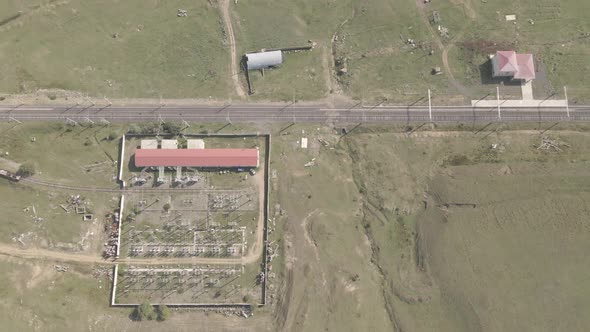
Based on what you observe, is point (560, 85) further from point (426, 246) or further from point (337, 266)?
point (337, 266)

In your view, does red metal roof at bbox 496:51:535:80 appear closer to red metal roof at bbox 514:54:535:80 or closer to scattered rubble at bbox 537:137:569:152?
red metal roof at bbox 514:54:535:80

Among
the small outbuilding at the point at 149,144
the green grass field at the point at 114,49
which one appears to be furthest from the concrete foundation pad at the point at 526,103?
the small outbuilding at the point at 149,144

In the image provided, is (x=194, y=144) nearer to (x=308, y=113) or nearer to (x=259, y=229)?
(x=259, y=229)

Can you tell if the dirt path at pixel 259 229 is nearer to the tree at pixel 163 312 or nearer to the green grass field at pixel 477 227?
the tree at pixel 163 312

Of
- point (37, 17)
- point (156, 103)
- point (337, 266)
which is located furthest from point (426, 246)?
point (37, 17)

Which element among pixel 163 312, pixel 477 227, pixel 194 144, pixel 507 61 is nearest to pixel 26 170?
pixel 194 144

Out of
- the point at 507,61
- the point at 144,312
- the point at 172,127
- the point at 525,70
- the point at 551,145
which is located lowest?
the point at 144,312
